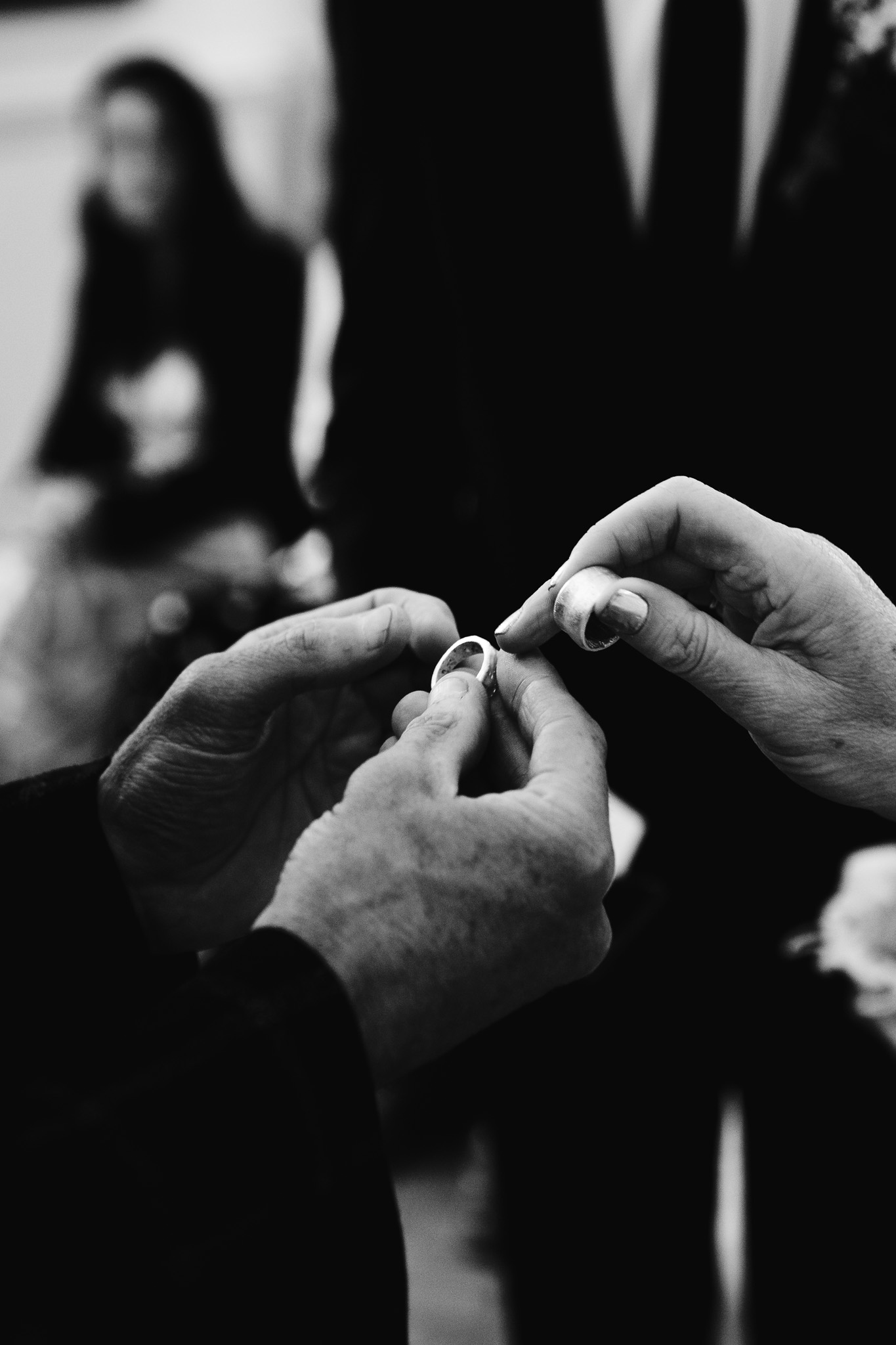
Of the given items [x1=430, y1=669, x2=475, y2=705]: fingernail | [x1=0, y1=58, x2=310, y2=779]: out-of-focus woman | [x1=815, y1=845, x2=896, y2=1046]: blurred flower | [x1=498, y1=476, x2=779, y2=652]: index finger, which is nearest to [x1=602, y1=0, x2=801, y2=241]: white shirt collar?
[x1=498, y1=476, x2=779, y2=652]: index finger

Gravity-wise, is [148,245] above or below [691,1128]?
above

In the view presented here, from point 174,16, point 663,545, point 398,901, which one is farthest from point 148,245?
point 398,901

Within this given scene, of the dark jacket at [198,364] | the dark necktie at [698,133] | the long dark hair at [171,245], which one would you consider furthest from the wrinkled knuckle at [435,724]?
the long dark hair at [171,245]

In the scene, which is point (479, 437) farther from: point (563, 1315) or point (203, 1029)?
point (563, 1315)

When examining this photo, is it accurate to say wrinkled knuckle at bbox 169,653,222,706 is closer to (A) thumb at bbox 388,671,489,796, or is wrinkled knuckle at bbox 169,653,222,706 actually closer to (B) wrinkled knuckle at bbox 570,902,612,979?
(A) thumb at bbox 388,671,489,796

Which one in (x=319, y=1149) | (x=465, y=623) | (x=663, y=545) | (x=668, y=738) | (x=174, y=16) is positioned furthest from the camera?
(x=174, y=16)

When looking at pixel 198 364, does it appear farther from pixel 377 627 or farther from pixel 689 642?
pixel 689 642
